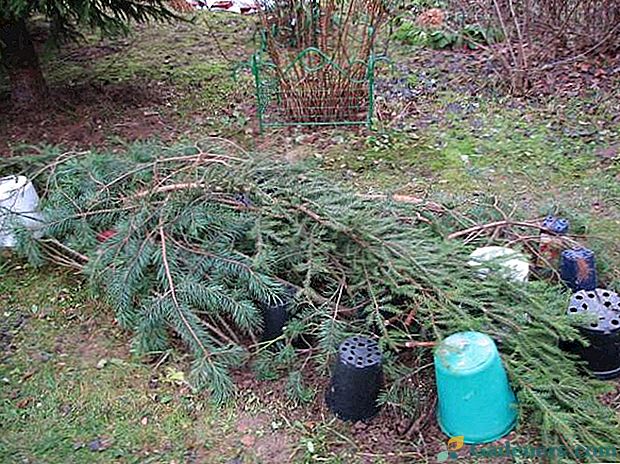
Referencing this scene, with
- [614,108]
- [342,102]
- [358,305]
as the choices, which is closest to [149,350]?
[358,305]

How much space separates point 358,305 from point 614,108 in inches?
122

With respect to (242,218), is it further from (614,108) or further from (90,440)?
(614,108)

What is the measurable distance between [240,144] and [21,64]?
1.61 metres

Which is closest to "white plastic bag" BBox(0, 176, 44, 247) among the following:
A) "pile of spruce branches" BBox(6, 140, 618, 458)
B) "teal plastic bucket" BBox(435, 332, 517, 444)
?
"pile of spruce branches" BBox(6, 140, 618, 458)

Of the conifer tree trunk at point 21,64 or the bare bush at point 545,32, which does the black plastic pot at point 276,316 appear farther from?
the bare bush at point 545,32

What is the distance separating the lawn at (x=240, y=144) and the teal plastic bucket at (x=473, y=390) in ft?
0.37

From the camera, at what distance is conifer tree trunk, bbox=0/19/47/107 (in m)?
4.41

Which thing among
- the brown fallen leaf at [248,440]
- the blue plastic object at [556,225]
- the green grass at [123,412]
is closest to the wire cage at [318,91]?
the blue plastic object at [556,225]

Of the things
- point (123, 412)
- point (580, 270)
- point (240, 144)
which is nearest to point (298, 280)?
point (123, 412)

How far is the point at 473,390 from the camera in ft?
6.90

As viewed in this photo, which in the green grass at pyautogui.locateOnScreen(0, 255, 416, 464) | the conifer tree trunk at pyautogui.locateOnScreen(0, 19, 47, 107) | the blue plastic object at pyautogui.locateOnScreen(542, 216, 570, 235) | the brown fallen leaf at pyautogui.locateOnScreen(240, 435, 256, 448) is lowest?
the brown fallen leaf at pyautogui.locateOnScreen(240, 435, 256, 448)

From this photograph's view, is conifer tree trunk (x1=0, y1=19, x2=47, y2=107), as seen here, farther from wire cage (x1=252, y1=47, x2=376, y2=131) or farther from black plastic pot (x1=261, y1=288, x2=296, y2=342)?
black plastic pot (x1=261, y1=288, x2=296, y2=342)

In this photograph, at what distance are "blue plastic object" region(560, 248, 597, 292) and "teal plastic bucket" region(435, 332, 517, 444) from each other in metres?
0.64

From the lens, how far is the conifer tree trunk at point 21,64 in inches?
174
